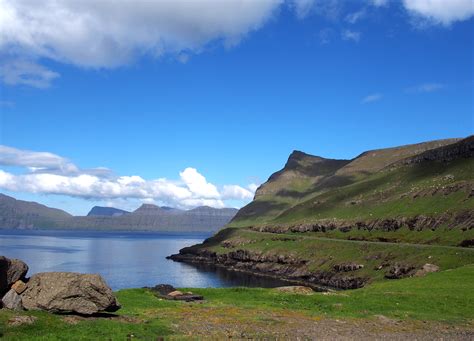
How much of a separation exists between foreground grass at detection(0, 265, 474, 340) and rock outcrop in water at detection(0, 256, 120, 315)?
1.16m

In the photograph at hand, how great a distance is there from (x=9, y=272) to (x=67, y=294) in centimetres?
576

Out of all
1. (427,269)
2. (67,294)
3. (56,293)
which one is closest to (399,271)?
(427,269)

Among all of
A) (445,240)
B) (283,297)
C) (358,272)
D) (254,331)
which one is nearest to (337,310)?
(283,297)

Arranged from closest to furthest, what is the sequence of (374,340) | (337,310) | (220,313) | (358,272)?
(374,340)
(220,313)
(337,310)
(358,272)

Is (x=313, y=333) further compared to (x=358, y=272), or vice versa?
(x=358, y=272)

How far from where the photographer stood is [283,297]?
50.9 m

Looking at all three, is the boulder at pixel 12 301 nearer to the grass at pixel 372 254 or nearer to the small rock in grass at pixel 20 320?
the small rock in grass at pixel 20 320

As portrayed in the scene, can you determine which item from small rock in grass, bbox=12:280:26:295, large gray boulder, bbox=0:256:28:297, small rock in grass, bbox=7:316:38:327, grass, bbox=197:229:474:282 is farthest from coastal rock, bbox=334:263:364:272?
small rock in grass, bbox=7:316:38:327

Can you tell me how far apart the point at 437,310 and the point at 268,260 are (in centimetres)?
14616

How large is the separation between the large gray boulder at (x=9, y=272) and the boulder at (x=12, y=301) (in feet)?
6.28

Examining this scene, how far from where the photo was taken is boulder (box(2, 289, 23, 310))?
32.2 m

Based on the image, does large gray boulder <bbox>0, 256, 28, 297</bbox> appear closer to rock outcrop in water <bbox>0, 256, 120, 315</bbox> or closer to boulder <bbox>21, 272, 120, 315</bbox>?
rock outcrop in water <bbox>0, 256, 120, 315</bbox>

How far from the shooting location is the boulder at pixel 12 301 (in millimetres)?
32250

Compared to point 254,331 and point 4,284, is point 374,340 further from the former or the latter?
point 4,284
